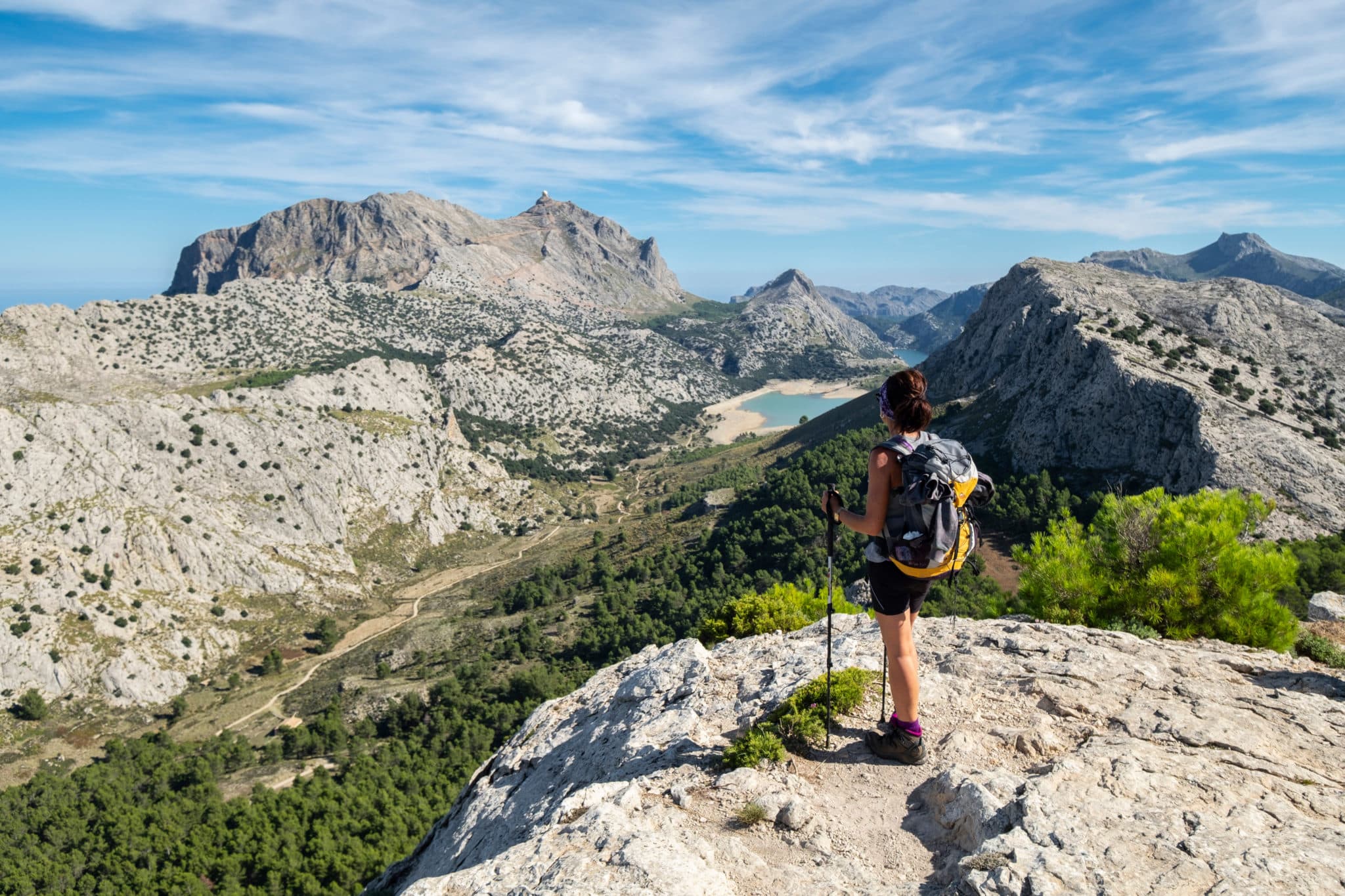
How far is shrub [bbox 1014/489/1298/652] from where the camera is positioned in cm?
1466

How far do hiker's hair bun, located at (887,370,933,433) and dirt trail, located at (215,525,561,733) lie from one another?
83011mm

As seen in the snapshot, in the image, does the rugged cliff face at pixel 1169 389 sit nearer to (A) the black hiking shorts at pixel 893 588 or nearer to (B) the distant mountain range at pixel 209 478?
(A) the black hiking shorts at pixel 893 588

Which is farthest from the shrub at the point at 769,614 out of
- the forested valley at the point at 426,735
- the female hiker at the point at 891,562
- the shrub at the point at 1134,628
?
the female hiker at the point at 891,562

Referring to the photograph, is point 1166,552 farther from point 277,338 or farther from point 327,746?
point 277,338

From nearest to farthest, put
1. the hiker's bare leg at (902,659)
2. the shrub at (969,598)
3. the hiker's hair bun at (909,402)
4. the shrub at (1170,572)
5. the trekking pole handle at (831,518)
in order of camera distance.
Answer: the hiker's hair bun at (909,402) → the hiker's bare leg at (902,659) → the trekking pole handle at (831,518) → the shrub at (1170,572) → the shrub at (969,598)

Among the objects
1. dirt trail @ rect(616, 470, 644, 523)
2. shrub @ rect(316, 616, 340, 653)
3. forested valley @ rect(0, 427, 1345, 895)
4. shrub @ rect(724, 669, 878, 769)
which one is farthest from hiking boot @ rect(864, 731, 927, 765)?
dirt trail @ rect(616, 470, 644, 523)

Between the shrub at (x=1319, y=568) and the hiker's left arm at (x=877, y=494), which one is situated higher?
the hiker's left arm at (x=877, y=494)

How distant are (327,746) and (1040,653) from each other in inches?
2742

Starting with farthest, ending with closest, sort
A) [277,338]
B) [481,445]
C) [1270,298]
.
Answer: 1. [277,338]
2. [481,445]
3. [1270,298]

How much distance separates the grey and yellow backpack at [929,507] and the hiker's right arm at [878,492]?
0.27 ft

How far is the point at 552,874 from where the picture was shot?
820 cm

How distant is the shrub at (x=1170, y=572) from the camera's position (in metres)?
14.7

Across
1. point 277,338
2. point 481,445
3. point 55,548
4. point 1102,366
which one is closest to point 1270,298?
point 1102,366

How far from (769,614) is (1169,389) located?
73.3 metres
